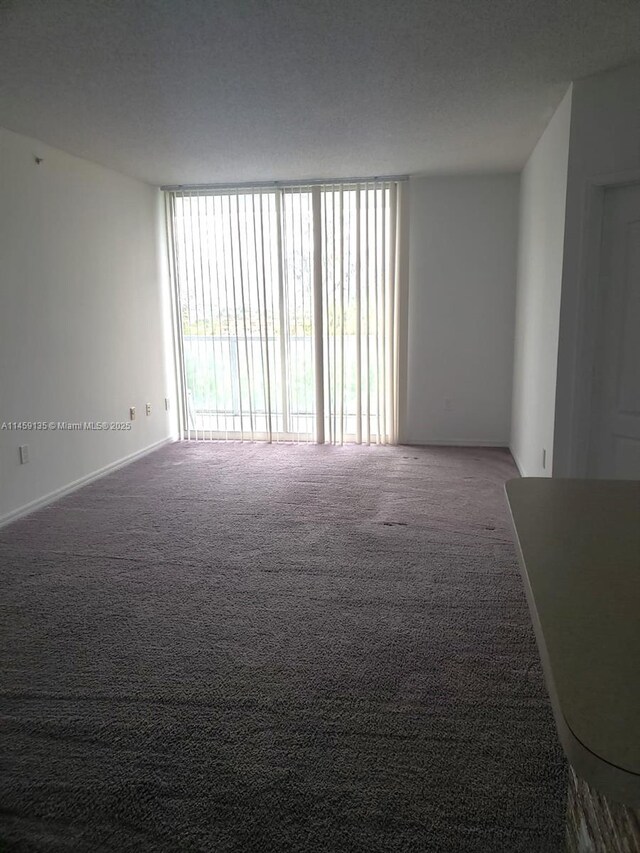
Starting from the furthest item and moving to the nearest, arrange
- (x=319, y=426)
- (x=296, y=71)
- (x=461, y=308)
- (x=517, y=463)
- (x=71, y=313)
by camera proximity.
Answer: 1. (x=319, y=426)
2. (x=461, y=308)
3. (x=517, y=463)
4. (x=71, y=313)
5. (x=296, y=71)

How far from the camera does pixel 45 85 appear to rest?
119 inches

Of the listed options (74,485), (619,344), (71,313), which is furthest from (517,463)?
(71,313)

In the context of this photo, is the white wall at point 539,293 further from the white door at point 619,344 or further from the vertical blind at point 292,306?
the vertical blind at point 292,306

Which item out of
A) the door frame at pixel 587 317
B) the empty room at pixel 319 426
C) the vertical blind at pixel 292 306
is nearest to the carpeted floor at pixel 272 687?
the empty room at pixel 319 426

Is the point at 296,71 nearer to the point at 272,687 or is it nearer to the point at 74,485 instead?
the point at 272,687

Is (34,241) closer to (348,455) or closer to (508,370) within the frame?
(348,455)

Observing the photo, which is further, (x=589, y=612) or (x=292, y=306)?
(x=292, y=306)

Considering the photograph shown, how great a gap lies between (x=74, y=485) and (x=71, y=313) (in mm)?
1296

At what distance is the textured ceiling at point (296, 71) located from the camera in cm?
230

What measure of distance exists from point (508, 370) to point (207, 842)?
15.9 feet

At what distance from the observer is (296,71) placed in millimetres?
2883

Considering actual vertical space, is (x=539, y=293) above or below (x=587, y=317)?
above

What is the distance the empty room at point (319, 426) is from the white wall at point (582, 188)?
0.02 meters

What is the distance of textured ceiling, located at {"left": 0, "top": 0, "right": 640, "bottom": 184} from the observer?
7.56 feet
